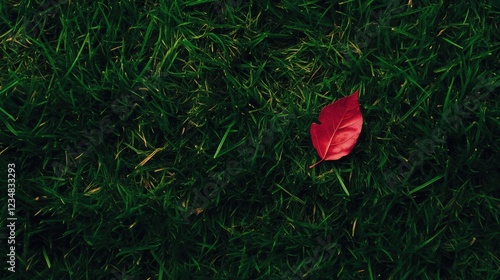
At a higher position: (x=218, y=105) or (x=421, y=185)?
(x=218, y=105)

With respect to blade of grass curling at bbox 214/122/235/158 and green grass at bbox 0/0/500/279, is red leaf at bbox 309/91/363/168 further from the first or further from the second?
blade of grass curling at bbox 214/122/235/158

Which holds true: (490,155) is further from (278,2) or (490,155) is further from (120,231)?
(120,231)

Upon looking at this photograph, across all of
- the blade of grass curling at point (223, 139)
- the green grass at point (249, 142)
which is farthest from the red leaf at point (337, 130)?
the blade of grass curling at point (223, 139)

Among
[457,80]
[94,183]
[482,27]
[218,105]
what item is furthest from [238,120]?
[482,27]

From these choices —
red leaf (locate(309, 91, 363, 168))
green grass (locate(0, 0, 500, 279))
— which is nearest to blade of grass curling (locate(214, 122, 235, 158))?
green grass (locate(0, 0, 500, 279))

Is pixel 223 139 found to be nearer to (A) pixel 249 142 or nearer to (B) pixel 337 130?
(A) pixel 249 142

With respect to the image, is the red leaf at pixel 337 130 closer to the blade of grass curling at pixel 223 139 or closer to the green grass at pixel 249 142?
the green grass at pixel 249 142
